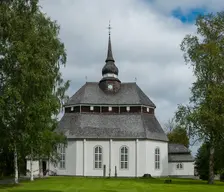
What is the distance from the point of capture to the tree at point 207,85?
138 ft

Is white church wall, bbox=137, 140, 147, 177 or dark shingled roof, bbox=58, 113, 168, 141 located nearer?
white church wall, bbox=137, 140, 147, 177

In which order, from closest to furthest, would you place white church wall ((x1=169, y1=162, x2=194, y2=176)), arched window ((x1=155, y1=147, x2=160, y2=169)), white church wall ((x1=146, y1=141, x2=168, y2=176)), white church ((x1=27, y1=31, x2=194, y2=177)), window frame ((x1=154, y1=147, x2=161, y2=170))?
1. white church ((x1=27, y1=31, x2=194, y2=177))
2. white church wall ((x1=146, y1=141, x2=168, y2=176))
3. window frame ((x1=154, y1=147, x2=161, y2=170))
4. arched window ((x1=155, y1=147, x2=160, y2=169))
5. white church wall ((x1=169, y1=162, x2=194, y2=176))

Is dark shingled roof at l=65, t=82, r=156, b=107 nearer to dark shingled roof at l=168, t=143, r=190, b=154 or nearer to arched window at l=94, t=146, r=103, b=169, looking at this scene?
arched window at l=94, t=146, r=103, b=169

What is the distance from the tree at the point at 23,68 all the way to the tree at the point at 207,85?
1742 centimetres

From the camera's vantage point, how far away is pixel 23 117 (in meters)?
29.9

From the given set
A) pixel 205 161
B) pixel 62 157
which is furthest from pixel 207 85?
pixel 62 157

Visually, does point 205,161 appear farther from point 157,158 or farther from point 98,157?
point 98,157

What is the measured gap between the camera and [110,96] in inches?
2544

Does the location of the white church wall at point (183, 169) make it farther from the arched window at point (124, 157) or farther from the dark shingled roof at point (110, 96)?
the dark shingled roof at point (110, 96)

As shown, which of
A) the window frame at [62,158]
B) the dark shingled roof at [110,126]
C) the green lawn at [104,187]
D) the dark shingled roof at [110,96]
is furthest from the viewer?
the dark shingled roof at [110,96]

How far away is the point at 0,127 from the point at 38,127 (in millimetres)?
3309

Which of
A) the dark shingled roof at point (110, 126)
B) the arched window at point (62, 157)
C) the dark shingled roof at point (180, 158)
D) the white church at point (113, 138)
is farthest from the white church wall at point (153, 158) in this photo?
the arched window at point (62, 157)

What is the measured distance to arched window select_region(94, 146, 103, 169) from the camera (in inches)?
2356

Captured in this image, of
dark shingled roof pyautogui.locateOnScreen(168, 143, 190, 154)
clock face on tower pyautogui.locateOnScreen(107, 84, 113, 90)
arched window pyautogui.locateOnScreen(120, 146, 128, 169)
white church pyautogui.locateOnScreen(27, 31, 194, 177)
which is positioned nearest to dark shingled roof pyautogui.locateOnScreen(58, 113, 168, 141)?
white church pyautogui.locateOnScreen(27, 31, 194, 177)
